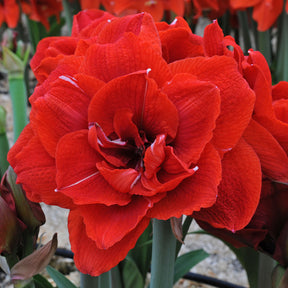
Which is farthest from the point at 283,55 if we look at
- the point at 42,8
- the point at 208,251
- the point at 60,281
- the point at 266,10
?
the point at 60,281

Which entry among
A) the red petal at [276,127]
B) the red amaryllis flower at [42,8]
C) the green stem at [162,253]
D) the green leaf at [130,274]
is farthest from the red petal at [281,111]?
the red amaryllis flower at [42,8]

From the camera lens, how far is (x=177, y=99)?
1.01ft

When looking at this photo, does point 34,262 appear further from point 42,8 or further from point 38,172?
point 42,8

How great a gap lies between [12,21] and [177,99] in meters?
1.20

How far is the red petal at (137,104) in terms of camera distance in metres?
0.30

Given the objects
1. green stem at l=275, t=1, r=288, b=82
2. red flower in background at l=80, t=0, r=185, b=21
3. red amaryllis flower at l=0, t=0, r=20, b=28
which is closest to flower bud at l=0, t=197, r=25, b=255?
red flower in background at l=80, t=0, r=185, b=21

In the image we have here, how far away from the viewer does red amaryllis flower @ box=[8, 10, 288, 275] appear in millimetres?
297

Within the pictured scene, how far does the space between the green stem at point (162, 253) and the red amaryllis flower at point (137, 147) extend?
0.14 feet

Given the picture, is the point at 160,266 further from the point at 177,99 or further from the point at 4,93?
the point at 4,93

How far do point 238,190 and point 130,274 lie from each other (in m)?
0.34

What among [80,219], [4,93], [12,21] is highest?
[80,219]

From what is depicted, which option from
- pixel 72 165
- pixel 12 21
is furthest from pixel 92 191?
pixel 12 21

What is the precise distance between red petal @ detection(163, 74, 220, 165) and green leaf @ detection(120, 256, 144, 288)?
332 mm

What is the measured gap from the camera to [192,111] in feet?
1.01
